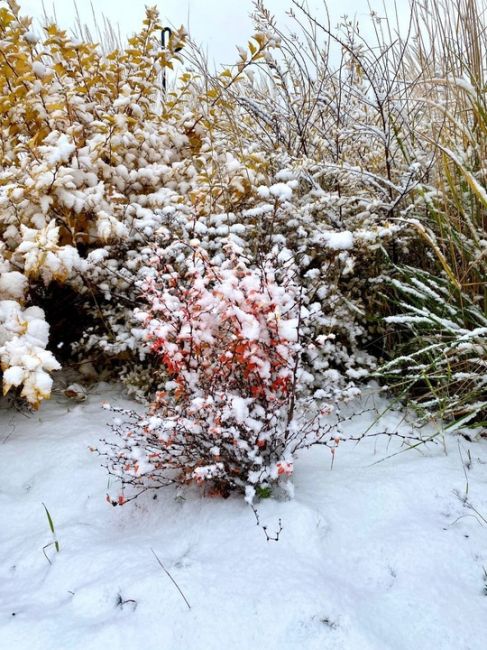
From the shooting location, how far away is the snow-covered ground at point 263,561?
1.12 metres

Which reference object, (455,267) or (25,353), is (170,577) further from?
(455,267)

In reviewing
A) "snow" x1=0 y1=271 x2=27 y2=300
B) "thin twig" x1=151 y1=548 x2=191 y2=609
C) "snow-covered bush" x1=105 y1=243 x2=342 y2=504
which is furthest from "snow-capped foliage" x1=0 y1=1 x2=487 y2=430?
"thin twig" x1=151 y1=548 x2=191 y2=609

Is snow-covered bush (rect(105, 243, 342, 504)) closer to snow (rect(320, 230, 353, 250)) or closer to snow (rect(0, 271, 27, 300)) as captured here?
snow (rect(320, 230, 353, 250))

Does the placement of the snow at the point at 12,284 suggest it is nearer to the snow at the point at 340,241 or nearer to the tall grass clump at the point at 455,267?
the snow at the point at 340,241

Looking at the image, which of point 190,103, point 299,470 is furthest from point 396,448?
point 190,103

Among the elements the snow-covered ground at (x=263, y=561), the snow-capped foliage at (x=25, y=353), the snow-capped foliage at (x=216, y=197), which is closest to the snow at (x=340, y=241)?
the snow-capped foliage at (x=216, y=197)

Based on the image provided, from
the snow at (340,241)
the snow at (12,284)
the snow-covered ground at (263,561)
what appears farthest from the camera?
the snow at (12,284)

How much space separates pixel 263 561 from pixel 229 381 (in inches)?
19.5

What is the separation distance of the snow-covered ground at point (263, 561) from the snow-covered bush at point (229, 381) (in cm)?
12

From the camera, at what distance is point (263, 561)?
1306 millimetres

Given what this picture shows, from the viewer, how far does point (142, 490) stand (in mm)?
1663

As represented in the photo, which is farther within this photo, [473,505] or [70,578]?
[473,505]

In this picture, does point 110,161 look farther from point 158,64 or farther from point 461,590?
point 461,590

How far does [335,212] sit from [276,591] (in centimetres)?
164
